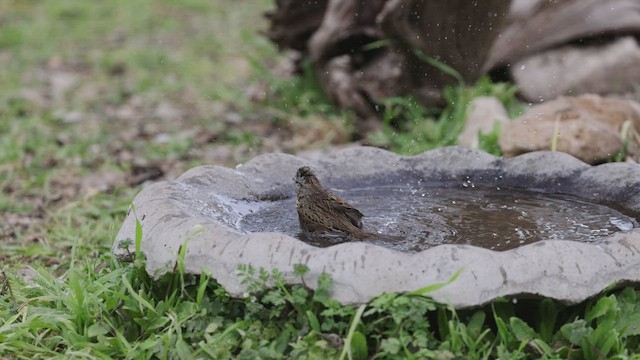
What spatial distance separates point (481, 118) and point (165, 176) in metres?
2.17

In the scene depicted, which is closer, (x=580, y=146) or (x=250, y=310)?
(x=250, y=310)

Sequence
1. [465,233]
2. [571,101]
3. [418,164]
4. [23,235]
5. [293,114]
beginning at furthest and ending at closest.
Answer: [293,114], [571,101], [23,235], [418,164], [465,233]

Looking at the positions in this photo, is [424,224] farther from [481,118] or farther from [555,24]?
[555,24]

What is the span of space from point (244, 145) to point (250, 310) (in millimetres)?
3763

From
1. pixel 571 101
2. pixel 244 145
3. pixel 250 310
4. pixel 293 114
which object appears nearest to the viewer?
pixel 250 310

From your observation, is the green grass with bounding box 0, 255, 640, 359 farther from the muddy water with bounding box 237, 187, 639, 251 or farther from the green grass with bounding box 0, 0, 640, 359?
the muddy water with bounding box 237, 187, 639, 251

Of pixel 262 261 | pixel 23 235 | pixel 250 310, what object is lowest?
pixel 23 235

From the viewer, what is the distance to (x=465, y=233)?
10.6 feet

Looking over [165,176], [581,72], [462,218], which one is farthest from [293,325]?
[581,72]

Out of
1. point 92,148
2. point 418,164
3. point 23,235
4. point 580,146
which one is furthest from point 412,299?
point 92,148

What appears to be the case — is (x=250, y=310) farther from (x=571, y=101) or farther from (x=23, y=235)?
(x=571, y=101)

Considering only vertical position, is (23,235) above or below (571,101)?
below

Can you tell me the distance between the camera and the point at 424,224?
336 centimetres

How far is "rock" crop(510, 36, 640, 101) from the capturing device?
6430 mm
